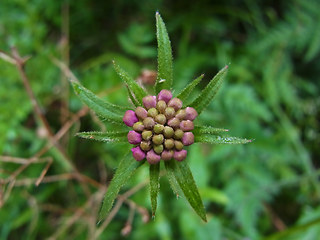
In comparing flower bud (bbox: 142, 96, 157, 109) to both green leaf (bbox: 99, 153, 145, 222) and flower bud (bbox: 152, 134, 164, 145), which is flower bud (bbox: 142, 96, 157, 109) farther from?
green leaf (bbox: 99, 153, 145, 222)

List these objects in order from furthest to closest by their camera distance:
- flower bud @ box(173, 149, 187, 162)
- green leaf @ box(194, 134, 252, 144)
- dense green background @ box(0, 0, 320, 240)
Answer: dense green background @ box(0, 0, 320, 240) → flower bud @ box(173, 149, 187, 162) → green leaf @ box(194, 134, 252, 144)

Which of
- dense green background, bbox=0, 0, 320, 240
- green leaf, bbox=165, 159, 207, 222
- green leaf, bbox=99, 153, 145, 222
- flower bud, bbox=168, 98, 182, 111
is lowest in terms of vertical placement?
dense green background, bbox=0, 0, 320, 240

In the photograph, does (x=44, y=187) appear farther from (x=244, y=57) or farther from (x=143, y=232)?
(x=244, y=57)

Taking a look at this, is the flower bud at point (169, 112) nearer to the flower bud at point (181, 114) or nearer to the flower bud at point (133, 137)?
the flower bud at point (181, 114)

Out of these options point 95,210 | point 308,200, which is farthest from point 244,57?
point 95,210

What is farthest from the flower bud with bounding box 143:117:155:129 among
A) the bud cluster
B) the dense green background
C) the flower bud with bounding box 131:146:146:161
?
the dense green background
